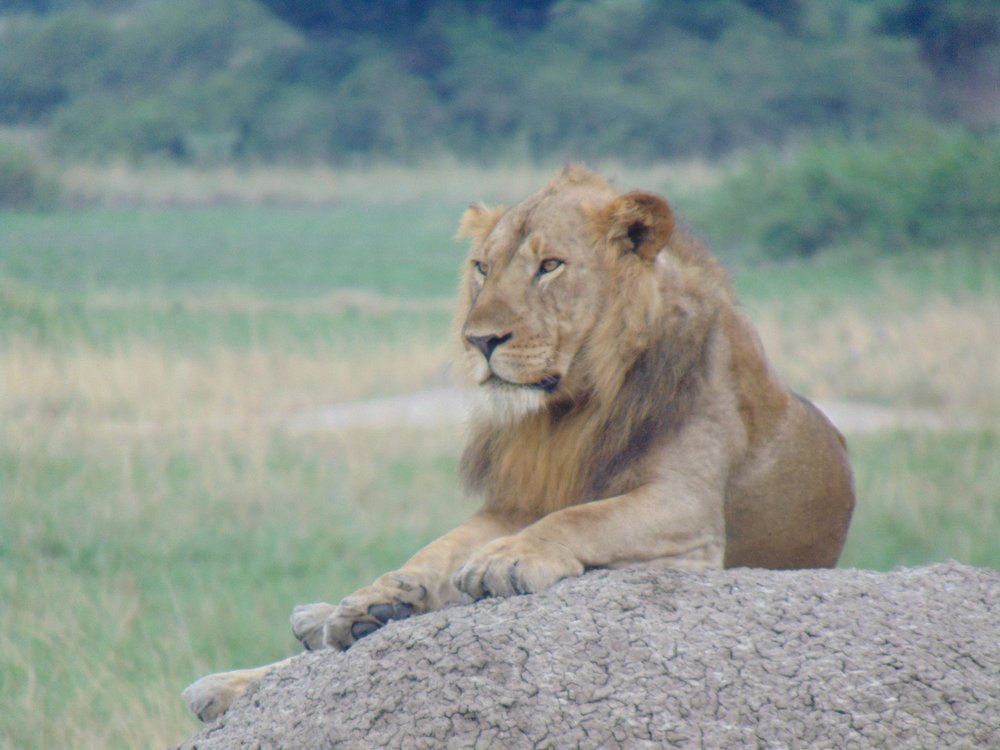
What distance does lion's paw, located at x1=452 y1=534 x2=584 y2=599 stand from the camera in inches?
137

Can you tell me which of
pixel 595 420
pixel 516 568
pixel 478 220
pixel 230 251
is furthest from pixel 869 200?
pixel 516 568

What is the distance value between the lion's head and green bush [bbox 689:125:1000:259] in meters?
21.7

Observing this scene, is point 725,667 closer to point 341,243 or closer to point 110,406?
point 110,406

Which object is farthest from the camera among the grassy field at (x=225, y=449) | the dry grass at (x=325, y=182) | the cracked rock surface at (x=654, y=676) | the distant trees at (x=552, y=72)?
the distant trees at (x=552, y=72)

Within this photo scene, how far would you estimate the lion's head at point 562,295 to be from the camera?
376 cm

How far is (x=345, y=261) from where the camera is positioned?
2220cm

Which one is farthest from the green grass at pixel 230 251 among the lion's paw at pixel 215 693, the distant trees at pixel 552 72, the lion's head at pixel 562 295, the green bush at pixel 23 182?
the lion's head at pixel 562 295

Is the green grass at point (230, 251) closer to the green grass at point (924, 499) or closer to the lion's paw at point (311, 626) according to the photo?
the green grass at point (924, 499)

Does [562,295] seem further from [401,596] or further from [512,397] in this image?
[401,596]

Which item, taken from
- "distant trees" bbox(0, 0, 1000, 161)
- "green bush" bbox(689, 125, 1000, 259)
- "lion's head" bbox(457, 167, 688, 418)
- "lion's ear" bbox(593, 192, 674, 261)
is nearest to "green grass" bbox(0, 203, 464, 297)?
"green bush" bbox(689, 125, 1000, 259)

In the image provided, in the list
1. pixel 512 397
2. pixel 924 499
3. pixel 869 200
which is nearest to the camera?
pixel 512 397

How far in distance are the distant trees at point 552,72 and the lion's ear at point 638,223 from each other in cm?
2768

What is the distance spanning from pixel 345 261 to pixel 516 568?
19.0 m

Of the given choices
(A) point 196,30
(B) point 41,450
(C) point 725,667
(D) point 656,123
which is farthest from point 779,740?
(D) point 656,123
